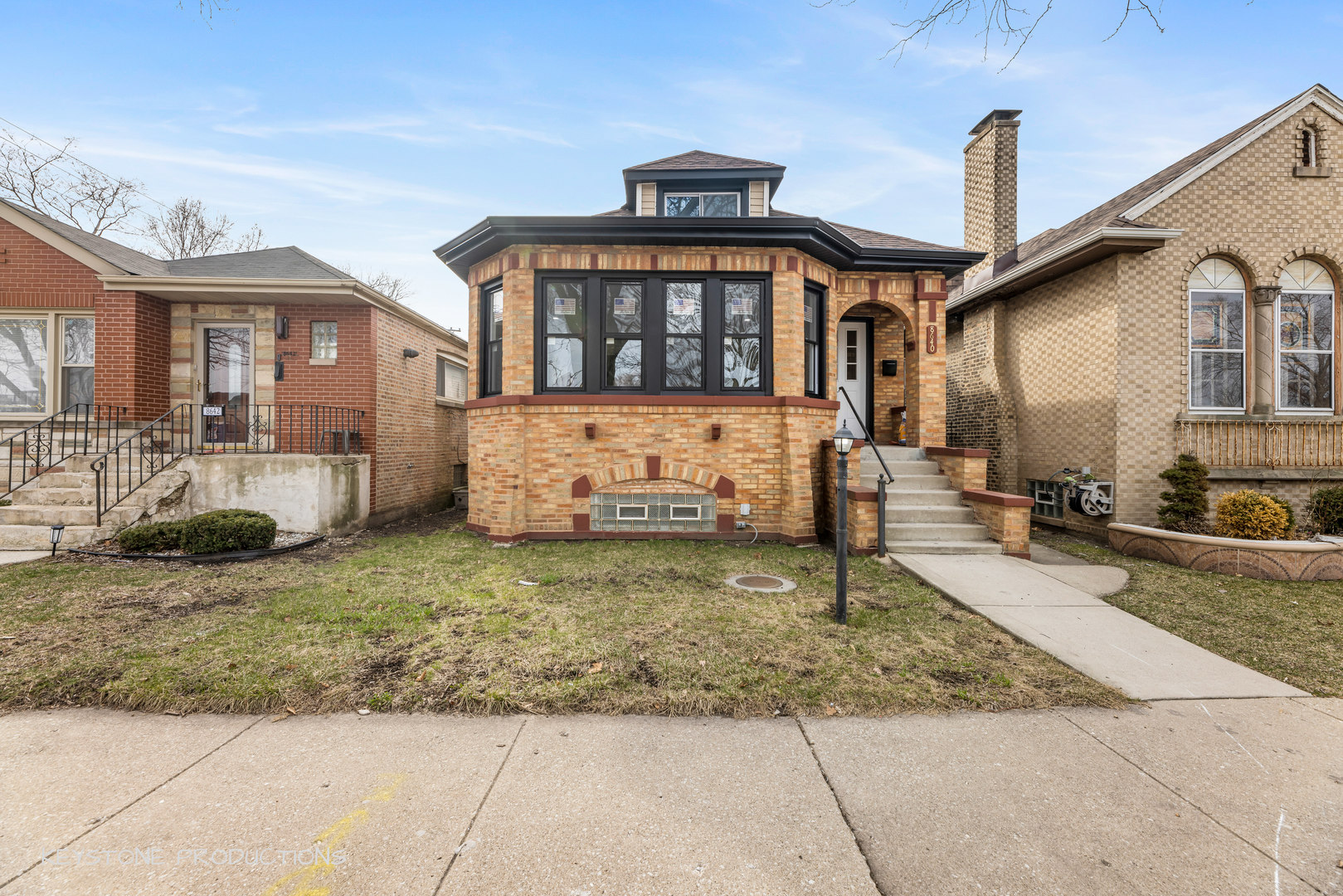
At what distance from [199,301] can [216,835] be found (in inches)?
448

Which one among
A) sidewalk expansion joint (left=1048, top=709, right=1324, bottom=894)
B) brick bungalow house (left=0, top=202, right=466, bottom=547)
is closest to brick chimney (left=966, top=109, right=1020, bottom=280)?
sidewalk expansion joint (left=1048, top=709, right=1324, bottom=894)

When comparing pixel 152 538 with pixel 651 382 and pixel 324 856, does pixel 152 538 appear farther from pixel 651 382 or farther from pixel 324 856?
pixel 324 856

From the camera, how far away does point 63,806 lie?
7.64 feet

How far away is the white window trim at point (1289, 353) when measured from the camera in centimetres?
866

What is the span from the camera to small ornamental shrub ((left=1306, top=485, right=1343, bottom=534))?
25.6 feet

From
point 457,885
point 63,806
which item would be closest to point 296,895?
point 457,885

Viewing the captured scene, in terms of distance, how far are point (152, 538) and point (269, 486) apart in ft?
5.96

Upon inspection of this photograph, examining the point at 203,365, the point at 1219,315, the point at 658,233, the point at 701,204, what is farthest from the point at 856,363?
the point at 203,365

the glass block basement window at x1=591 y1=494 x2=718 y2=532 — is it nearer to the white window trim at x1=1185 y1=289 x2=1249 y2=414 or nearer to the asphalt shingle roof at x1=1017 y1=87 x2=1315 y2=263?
Answer: the asphalt shingle roof at x1=1017 y1=87 x2=1315 y2=263

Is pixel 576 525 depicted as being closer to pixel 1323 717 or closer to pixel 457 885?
pixel 457 885

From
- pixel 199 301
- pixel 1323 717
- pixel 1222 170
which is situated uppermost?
pixel 1222 170

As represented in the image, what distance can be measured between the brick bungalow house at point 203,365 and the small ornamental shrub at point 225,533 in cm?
131

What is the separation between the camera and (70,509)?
721cm

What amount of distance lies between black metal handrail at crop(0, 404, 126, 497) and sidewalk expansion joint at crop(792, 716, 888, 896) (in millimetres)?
11308
